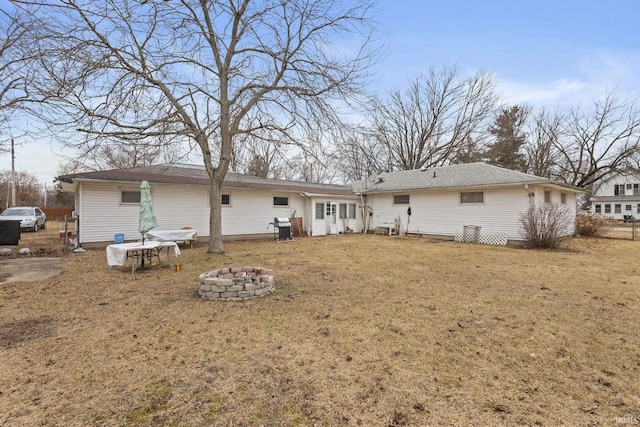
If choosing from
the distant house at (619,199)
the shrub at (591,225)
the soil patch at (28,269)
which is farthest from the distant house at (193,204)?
the distant house at (619,199)

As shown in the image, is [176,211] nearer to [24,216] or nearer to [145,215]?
[145,215]

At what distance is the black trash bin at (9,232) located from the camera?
36.0 ft

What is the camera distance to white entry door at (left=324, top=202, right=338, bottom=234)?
16766 millimetres

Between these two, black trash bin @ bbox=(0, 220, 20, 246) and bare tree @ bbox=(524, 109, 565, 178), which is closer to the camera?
black trash bin @ bbox=(0, 220, 20, 246)

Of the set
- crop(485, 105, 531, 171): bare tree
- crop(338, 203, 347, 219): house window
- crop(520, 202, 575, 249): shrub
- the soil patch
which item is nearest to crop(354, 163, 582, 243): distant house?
crop(520, 202, 575, 249): shrub

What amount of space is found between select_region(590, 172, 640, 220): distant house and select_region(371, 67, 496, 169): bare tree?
20.9 meters

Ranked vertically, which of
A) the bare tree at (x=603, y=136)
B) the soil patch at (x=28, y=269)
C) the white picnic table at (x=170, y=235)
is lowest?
the soil patch at (x=28, y=269)

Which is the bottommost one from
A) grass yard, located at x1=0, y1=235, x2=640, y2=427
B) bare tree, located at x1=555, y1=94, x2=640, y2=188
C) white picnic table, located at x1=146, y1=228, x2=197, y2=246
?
grass yard, located at x1=0, y1=235, x2=640, y2=427

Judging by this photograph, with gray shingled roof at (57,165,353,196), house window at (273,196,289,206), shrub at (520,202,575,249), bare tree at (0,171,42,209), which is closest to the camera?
gray shingled roof at (57,165,353,196)

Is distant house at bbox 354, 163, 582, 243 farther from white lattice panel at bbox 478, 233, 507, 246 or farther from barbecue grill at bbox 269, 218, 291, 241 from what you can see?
barbecue grill at bbox 269, 218, 291, 241

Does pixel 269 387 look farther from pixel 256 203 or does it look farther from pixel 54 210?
pixel 54 210

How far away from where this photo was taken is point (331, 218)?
17.0 metres

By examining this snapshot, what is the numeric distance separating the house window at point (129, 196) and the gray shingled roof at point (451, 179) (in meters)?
11.7

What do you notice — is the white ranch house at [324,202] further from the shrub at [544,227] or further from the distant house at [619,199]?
the distant house at [619,199]
